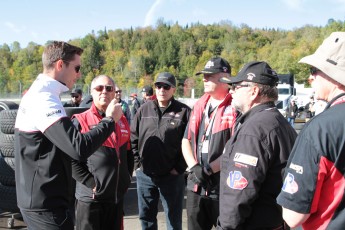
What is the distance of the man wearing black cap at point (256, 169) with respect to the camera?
96.3 inches

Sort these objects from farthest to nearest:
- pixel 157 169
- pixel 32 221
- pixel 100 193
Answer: pixel 157 169, pixel 100 193, pixel 32 221

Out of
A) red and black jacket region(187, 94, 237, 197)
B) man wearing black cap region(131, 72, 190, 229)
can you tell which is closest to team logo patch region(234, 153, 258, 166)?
red and black jacket region(187, 94, 237, 197)

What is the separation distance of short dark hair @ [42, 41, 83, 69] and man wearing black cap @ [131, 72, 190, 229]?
1.94 metres

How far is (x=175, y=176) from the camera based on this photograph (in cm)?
450

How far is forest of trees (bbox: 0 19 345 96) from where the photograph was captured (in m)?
130

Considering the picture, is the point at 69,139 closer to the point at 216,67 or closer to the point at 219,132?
the point at 219,132

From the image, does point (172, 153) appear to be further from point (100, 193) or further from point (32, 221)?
point (32, 221)

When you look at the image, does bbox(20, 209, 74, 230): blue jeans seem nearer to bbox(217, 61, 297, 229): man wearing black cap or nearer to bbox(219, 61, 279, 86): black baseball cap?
bbox(217, 61, 297, 229): man wearing black cap

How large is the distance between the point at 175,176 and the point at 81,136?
6.97 feet

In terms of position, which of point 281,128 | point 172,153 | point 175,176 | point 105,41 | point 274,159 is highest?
point 105,41

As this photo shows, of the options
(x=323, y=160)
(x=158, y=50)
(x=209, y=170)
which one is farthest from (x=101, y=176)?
(x=158, y=50)

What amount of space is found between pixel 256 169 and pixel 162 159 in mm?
2099

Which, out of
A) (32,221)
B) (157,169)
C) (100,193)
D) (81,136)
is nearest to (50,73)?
(81,136)

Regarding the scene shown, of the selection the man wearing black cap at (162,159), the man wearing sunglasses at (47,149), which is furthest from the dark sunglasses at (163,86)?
the man wearing sunglasses at (47,149)
